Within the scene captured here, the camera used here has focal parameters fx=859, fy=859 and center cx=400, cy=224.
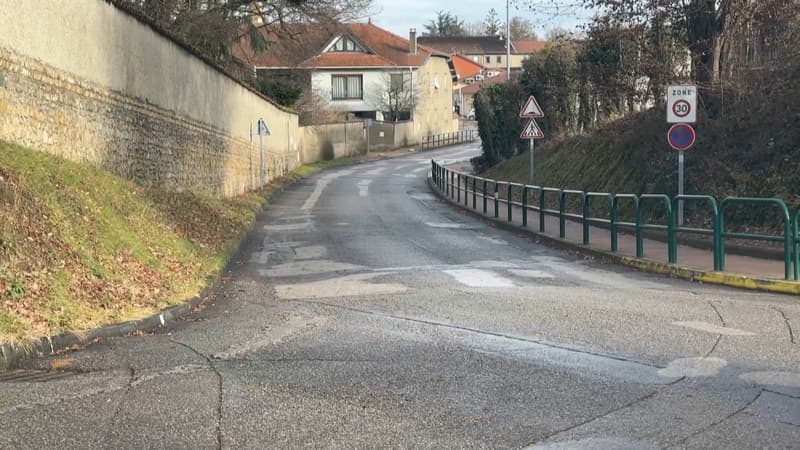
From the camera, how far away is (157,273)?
1077 centimetres

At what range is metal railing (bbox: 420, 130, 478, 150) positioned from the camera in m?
73.7

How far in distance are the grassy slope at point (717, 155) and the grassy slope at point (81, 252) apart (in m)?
9.60

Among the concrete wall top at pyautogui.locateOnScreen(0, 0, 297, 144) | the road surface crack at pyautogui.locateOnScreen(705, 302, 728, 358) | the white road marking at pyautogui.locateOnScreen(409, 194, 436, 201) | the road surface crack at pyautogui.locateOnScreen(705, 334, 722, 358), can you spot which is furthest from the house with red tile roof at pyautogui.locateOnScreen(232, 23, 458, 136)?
the road surface crack at pyautogui.locateOnScreen(705, 334, 722, 358)

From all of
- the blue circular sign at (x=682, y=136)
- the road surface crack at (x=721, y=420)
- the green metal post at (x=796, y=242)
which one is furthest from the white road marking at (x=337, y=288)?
the blue circular sign at (x=682, y=136)

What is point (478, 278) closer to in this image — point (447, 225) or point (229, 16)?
point (447, 225)

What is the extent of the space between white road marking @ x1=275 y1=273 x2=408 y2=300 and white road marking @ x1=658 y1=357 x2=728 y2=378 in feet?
15.3

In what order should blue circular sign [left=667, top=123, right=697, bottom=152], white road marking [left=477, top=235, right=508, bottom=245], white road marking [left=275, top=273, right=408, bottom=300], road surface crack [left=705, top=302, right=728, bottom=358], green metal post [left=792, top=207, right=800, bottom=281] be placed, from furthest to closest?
1. white road marking [left=477, top=235, right=508, bottom=245]
2. blue circular sign [left=667, top=123, right=697, bottom=152]
3. white road marking [left=275, top=273, right=408, bottom=300]
4. green metal post [left=792, top=207, right=800, bottom=281]
5. road surface crack [left=705, top=302, right=728, bottom=358]

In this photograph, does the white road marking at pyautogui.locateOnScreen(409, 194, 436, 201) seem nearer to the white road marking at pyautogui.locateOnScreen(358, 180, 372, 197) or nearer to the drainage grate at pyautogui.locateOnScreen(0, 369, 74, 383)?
the white road marking at pyautogui.locateOnScreen(358, 180, 372, 197)

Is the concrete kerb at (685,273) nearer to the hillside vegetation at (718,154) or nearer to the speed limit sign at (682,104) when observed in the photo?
the speed limit sign at (682,104)

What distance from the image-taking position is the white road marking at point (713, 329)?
8.02 meters

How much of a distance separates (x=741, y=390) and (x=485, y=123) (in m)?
31.9

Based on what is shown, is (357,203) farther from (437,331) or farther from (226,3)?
(437,331)

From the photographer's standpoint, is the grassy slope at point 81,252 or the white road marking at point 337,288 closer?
the grassy slope at point 81,252

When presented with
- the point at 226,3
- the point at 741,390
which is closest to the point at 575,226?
the point at 741,390
